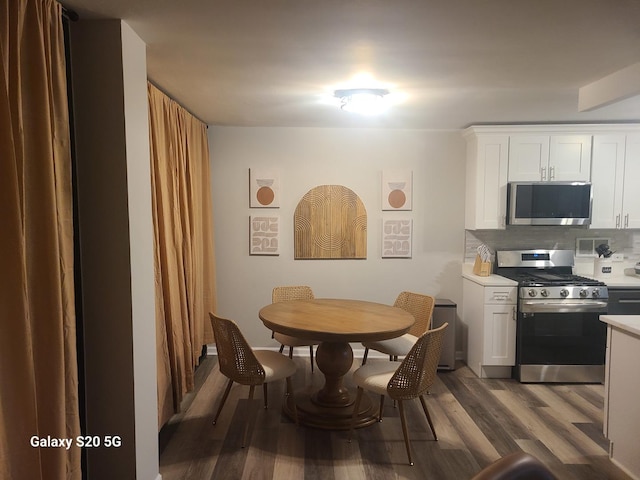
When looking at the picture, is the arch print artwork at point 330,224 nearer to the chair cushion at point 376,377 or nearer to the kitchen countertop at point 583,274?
the kitchen countertop at point 583,274

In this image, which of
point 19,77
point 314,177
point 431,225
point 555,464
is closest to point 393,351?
point 555,464

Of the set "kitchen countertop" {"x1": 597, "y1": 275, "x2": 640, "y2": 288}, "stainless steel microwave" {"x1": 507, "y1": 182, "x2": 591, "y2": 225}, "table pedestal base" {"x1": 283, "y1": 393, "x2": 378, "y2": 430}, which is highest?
A: "stainless steel microwave" {"x1": 507, "y1": 182, "x2": 591, "y2": 225}

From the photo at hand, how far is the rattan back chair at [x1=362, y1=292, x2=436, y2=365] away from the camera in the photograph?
11.5ft

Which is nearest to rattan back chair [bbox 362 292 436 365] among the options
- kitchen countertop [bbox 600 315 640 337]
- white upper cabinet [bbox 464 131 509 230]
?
white upper cabinet [bbox 464 131 509 230]

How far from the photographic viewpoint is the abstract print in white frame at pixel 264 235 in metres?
4.54

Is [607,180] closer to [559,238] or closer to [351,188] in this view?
[559,238]

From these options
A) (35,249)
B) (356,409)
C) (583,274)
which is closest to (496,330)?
(583,274)

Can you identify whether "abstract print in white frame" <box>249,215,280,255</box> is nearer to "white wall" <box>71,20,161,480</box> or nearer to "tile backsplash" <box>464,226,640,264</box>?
"tile backsplash" <box>464,226,640,264</box>

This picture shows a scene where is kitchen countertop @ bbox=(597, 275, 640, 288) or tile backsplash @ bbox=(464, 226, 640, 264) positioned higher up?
tile backsplash @ bbox=(464, 226, 640, 264)

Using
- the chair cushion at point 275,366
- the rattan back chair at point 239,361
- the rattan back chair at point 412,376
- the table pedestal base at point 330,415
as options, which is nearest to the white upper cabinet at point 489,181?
the rattan back chair at point 412,376

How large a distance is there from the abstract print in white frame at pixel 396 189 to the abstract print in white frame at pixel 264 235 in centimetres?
113

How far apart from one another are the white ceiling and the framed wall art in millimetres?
1013

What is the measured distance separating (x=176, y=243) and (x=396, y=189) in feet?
7.66

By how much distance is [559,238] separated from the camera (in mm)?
4480
